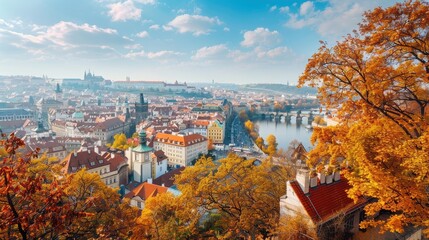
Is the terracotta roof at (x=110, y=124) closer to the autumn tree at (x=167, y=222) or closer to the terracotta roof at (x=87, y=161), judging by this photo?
the terracotta roof at (x=87, y=161)

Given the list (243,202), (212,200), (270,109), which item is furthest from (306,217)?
(270,109)

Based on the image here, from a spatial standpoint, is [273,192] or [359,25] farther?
[273,192]

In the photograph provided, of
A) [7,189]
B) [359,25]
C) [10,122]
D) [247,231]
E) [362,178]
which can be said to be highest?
[359,25]

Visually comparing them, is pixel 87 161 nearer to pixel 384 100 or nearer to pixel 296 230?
pixel 296 230

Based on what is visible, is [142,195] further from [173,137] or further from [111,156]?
[173,137]

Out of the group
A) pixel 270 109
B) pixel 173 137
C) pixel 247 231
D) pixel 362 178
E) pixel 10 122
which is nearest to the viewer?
pixel 362 178

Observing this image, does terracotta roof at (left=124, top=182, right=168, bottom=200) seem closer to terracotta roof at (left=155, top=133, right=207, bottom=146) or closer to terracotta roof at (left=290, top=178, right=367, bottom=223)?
terracotta roof at (left=290, top=178, right=367, bottom=223)
